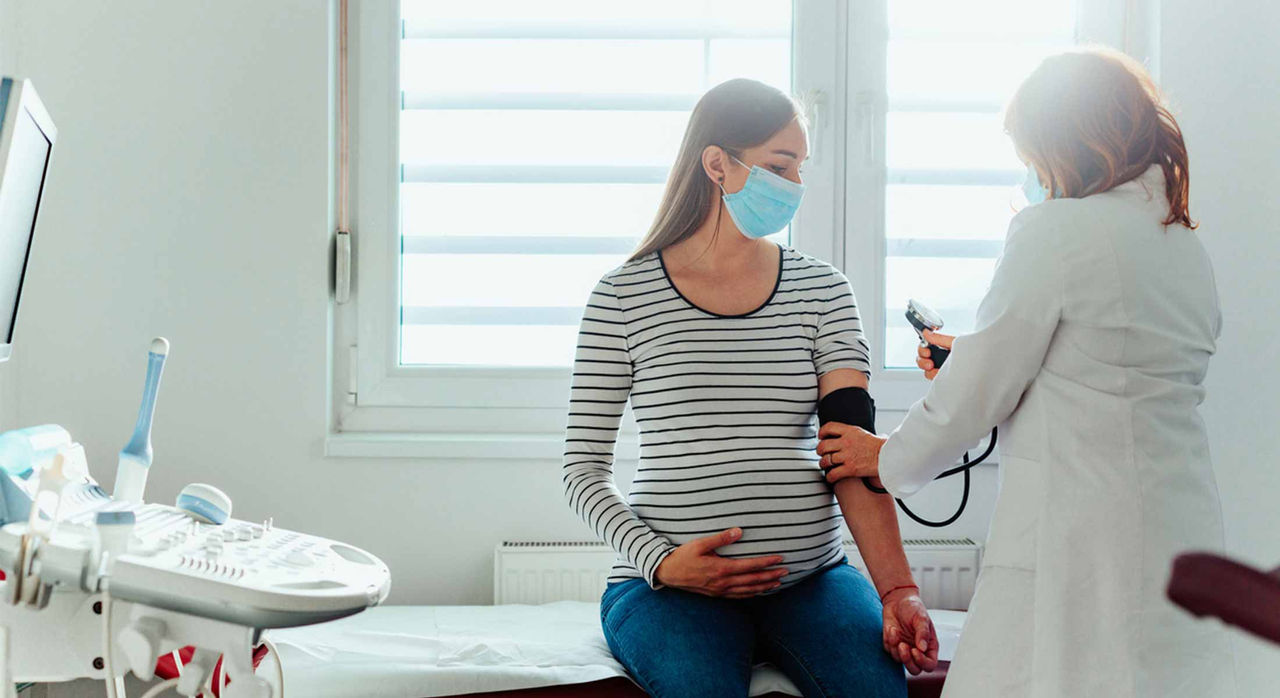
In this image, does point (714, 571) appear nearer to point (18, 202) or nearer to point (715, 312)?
point (715, 312)

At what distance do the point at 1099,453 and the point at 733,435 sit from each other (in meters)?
0.54

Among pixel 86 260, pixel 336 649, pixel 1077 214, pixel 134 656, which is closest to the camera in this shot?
pixel 134 656

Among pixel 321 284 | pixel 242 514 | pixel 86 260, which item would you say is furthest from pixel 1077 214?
pixel 86 260

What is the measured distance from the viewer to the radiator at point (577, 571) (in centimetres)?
212

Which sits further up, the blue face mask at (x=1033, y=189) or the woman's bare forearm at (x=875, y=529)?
the blue face mask at (x=1033, y=189)

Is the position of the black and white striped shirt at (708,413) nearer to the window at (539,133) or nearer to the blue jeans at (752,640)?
the blue jeans at (752,640)

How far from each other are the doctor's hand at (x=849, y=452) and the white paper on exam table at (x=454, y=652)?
31 cm

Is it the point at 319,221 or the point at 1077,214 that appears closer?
the point at 1077,214

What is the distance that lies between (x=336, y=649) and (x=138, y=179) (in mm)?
1098

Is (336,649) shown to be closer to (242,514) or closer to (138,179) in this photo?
(242,514)

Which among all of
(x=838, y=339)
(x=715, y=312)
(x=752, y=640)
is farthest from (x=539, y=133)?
(x=752, y=640)

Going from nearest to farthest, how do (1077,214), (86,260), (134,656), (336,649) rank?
1. (134,656)
2. (1077,214)
3. (336,649)
4. (86,260)

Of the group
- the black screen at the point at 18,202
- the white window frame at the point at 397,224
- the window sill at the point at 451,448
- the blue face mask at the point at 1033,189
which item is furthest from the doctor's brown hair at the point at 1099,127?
the black screen at the point at 18,202

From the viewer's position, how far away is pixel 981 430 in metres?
1.29
